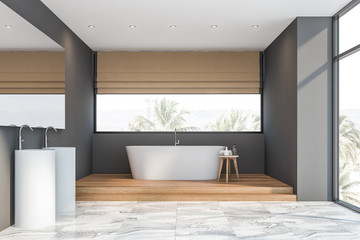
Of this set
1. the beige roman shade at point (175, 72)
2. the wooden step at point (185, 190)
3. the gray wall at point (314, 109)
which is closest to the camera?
the gray wall at point (314, 109)

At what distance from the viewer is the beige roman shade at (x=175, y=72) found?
25.6 ft

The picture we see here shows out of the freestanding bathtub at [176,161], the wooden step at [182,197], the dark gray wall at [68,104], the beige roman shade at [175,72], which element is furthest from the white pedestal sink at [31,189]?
the beige roman shade at [175,72]

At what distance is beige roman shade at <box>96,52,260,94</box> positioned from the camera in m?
7.79

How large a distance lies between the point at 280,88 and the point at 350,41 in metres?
1.70

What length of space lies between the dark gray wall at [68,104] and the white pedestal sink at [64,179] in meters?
0.31

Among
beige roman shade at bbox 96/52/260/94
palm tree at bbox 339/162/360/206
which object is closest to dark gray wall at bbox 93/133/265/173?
beige roman shade at bbox 96/52/260/94

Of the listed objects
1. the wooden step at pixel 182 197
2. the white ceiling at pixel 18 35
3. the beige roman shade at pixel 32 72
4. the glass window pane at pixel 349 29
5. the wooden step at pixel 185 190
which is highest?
the glass window pane at pixel 349 29

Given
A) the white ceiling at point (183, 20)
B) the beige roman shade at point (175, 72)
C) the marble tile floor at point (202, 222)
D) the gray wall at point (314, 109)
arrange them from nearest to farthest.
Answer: the marble tile floor at point (202, 222) → the white ceiling at point (183, 20) → the gray wall at point (314, 109) → the beige roman shade at point (175, 72)

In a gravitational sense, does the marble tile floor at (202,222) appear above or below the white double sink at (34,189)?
below

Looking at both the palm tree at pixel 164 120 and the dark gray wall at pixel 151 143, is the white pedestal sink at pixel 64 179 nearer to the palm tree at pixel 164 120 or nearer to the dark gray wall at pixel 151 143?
the dark gray wall at pixel 151 143

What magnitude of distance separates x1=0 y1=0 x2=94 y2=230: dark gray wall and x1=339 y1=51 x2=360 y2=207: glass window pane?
3.75m

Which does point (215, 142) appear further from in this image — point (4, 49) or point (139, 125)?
point (4, 49)

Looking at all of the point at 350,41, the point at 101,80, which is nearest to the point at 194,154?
the point at 101,80

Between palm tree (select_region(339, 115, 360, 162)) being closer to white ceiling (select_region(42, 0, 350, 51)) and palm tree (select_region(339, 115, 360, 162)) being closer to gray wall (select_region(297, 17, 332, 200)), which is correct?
gray wall (select_region(297, 17, 332, 200))
